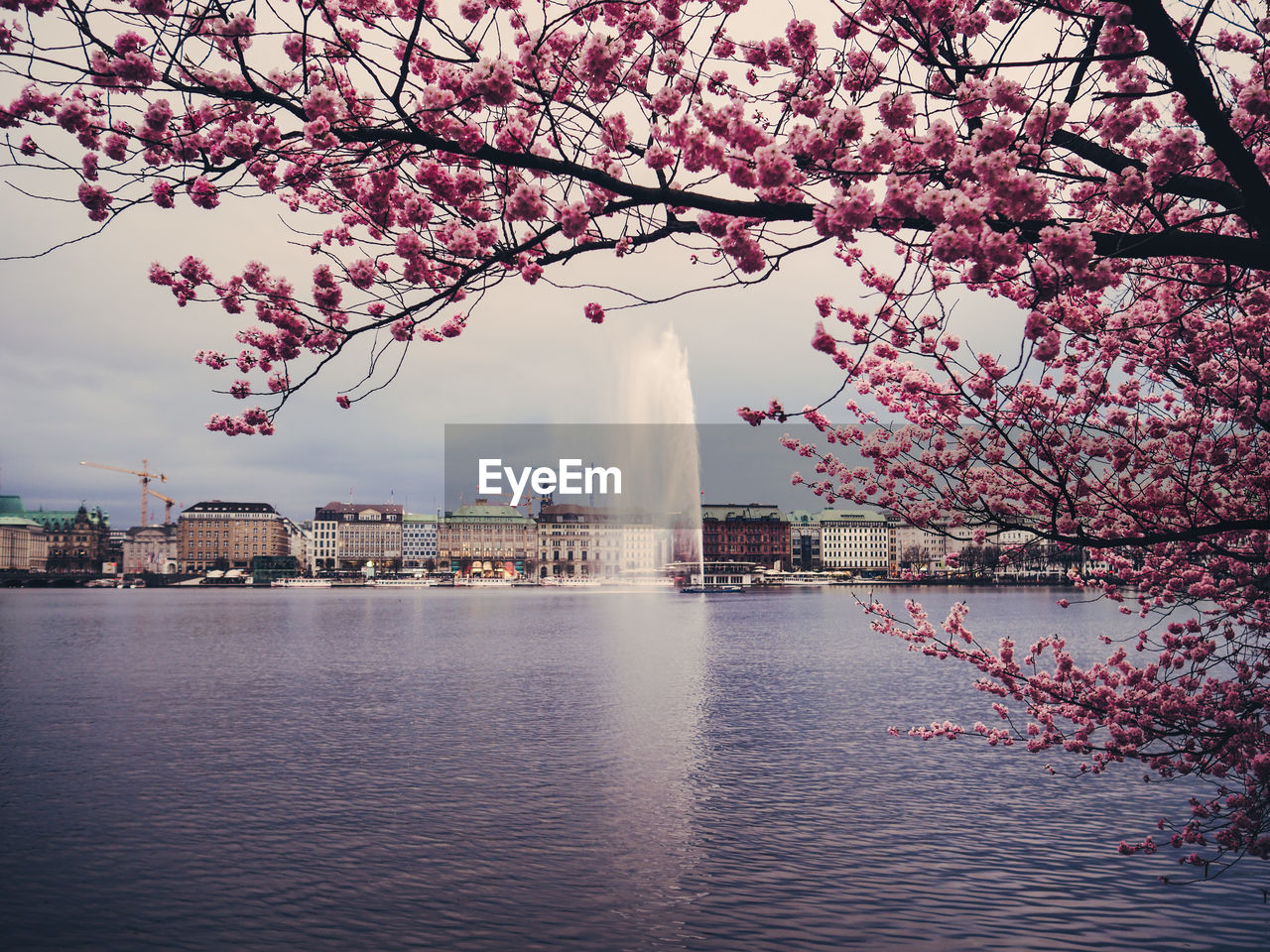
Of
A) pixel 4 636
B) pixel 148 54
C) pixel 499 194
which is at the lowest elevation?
pixel 4 636

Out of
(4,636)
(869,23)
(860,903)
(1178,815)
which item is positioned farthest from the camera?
(4,636)

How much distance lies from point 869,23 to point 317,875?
12.5 metres

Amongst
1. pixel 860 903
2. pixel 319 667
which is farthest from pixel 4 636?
pixel 860 903

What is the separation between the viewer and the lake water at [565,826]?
41.1 ft

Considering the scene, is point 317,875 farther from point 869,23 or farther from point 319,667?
point 319,667

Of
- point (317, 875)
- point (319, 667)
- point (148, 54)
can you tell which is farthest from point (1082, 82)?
point (319, 667)

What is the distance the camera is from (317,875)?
1439 cm

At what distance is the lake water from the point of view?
41.1ft

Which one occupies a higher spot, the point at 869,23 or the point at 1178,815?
the point at 869,23

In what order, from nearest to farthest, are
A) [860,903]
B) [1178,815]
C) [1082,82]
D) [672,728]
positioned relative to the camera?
[1082,82], [860,903], [1178,815], [672,728]

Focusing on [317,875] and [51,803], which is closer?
[317,875]

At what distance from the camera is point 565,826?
16.8 metres

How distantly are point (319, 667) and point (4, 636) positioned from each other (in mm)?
27753

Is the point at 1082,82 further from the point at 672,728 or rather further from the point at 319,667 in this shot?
the point at 319,667
